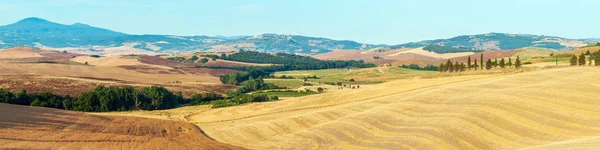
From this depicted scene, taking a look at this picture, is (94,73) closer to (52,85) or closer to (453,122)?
(52,85)

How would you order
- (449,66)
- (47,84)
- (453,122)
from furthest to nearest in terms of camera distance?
1. (449,66)
2. (47,84)
3. (453,122)

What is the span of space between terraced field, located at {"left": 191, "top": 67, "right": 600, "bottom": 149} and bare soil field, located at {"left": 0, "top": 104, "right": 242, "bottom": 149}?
13.5ft

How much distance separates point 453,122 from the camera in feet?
162

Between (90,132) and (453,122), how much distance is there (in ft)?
123

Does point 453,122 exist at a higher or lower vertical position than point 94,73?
lower

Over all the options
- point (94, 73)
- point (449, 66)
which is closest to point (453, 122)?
point (449, 66)

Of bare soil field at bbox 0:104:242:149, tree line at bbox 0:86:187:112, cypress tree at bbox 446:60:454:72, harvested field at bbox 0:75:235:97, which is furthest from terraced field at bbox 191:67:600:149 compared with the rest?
cypress tree at bbox 446:60:454:72

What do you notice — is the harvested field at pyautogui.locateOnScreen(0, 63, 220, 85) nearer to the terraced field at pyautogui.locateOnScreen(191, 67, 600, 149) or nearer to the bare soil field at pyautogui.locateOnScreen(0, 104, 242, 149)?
the bare soil field at pyautogui.locateOnScreen(0, 104, 242, 149)

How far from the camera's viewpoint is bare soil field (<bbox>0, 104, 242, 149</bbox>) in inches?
1795

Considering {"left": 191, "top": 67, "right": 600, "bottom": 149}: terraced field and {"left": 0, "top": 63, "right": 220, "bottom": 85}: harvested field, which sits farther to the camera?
{"left": 0, "top": 63, "right": 220, "bottom": 85}: harvested field

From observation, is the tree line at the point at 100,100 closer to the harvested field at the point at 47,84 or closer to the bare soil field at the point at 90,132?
the harvested field at the point at 47,84

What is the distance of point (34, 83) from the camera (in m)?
113

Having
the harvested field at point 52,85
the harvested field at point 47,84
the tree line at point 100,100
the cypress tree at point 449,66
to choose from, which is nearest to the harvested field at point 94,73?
the harvested field at point 52,85

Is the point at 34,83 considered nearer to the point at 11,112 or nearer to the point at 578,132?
the point at 11,112
